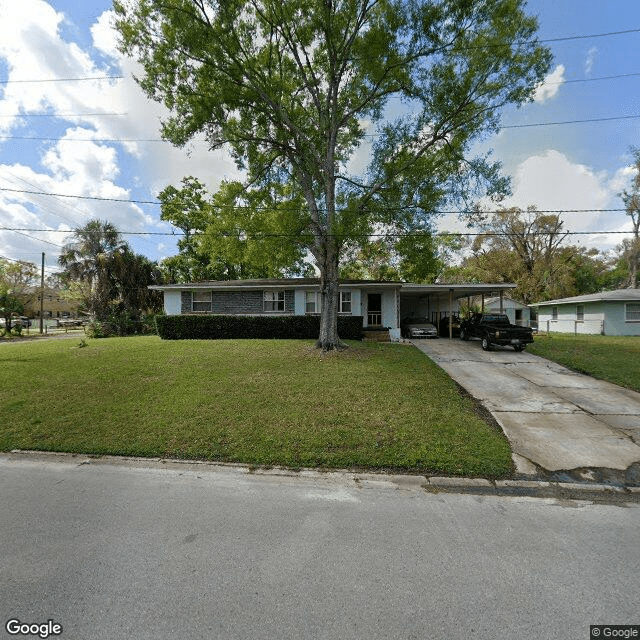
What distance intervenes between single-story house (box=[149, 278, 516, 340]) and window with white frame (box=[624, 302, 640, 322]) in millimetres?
9842

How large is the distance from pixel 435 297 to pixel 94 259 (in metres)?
24.6

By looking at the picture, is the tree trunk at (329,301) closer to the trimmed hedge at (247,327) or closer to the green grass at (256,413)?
the green grass at (256,413)

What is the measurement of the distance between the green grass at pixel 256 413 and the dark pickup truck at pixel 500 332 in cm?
566

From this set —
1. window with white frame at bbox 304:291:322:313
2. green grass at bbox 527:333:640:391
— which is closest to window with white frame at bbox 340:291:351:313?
window with white frame at bbox 304:291:322:313

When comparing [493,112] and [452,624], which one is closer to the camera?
[452,624]

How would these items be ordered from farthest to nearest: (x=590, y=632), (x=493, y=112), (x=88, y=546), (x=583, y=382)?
(x=493, y=112) → (x=583, y=382) → (x=88, y=546) → (x=590, y=632)

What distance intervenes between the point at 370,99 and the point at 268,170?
178 inches

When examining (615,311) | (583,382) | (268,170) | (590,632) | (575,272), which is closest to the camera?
(590,632)

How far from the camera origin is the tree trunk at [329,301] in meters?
11.3

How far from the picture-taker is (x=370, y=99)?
1134 cm

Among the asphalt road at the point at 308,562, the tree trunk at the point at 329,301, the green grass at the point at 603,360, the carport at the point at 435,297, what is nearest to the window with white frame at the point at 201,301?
the tree trunk at the point at 329,301

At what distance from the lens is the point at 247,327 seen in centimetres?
1580

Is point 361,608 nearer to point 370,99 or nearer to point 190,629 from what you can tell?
point 190,629

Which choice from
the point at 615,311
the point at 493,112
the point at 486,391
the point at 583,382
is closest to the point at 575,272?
the point at 615,311
